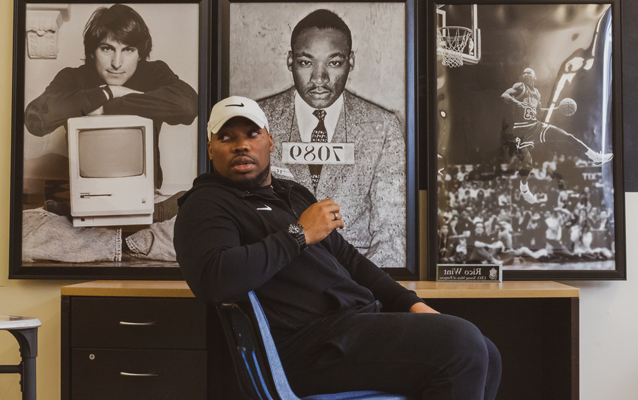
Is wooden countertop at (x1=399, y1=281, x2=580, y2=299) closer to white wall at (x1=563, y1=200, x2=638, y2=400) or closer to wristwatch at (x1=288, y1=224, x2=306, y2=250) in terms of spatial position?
white wall at (x1=563, y1=200, x2=638, y2=400)

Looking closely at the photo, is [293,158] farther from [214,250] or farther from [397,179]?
[214,250]

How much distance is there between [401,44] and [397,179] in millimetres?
615

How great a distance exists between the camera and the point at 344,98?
7.72 feet

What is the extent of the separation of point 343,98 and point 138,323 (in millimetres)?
1277

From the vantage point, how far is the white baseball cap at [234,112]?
166cm

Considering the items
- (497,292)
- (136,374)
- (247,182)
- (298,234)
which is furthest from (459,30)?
(136,374)

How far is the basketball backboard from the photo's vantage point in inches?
92.8

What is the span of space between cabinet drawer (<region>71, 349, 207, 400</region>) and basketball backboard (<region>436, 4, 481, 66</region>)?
5.52ft

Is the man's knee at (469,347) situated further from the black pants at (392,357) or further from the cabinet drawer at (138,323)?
the cabinet drawer at (138,323)

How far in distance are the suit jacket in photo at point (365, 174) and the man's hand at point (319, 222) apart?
2.58 ft

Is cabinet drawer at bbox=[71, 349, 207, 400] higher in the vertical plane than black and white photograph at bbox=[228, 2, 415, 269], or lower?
lower

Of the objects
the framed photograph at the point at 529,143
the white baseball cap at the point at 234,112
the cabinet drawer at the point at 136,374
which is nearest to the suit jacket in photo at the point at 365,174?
the framed photograph at the point at 529,143

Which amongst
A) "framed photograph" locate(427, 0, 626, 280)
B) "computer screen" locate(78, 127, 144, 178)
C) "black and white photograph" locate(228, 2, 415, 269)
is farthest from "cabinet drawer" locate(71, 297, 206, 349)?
"framed photograph" locate(427, 0, 626, 280)

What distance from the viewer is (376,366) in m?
1.37
